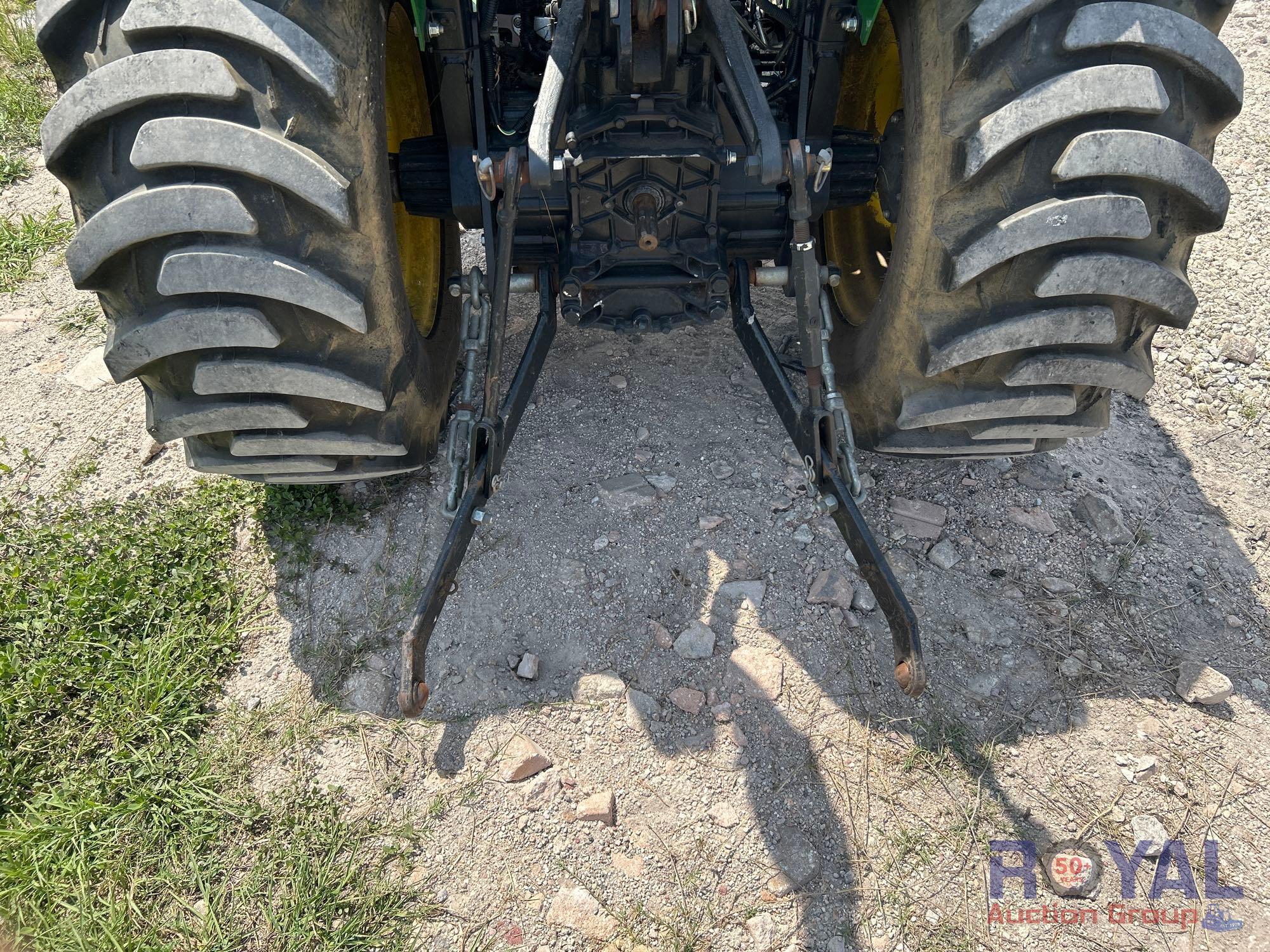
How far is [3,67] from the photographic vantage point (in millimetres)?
5207

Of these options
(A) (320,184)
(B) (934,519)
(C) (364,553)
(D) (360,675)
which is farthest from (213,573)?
(B) (934,519)

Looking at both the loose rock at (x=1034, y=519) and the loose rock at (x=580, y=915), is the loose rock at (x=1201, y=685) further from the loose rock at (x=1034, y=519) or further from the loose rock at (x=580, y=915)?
the loose rock at (x=580, y=915)

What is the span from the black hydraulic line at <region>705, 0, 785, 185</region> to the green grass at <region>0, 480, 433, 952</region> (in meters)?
1.85

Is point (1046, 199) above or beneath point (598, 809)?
above

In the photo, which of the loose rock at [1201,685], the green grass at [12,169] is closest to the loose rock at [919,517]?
the loose rock at [1201,685]

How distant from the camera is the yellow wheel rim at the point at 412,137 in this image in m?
2.92

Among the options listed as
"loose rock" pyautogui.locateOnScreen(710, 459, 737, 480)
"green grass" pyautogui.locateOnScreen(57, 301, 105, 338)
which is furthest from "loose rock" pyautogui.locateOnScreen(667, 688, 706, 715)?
"green grass" pyautogui.locateOnScreen(57, 301, 105, 338)

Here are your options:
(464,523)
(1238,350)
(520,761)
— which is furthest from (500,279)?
(1238,350)

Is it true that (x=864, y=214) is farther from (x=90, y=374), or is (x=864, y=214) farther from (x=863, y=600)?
(x=90, y=374)

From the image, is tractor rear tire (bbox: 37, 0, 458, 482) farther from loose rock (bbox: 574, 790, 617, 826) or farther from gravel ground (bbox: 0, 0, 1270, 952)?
loose rock (bbox: 574, 790, 617, 826)

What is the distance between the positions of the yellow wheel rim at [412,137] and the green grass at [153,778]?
2.67 ft

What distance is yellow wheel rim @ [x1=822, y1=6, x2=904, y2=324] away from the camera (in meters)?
2.90

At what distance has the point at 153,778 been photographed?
249 cm

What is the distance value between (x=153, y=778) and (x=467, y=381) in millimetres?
1410
